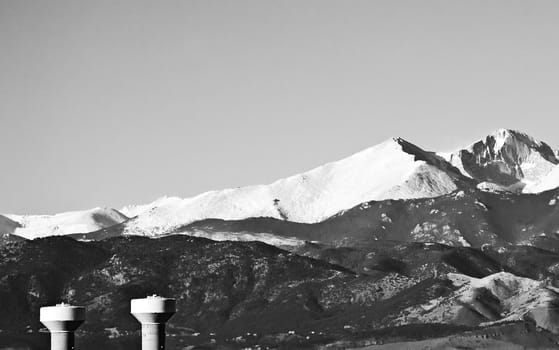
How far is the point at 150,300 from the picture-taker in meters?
146

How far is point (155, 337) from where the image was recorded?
5817 inches

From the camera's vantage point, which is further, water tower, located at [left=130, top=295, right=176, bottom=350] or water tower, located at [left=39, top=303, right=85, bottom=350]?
water tower, located at [left=39, top=303, right=85, bottom=350]

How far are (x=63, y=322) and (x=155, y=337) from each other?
32.2 feet

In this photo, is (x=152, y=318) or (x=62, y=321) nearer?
(x=152, y=318)

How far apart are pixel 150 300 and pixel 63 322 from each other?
10150 mm

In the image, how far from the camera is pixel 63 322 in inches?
5901

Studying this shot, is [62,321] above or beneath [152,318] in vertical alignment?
above

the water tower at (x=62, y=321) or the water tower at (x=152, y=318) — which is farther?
the water tower at (x=62, y=321)
